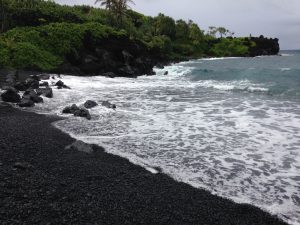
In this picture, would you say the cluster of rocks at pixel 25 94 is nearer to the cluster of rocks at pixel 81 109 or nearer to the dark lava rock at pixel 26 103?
the dark lava rock at pixel 26 103

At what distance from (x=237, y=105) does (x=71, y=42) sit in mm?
25045

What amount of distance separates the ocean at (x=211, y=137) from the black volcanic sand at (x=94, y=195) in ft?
2.65

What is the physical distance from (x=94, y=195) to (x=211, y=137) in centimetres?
734

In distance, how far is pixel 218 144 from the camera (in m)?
13.5

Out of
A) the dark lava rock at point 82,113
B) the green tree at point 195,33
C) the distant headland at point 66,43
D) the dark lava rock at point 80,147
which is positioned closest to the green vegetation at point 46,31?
the distant headland at point 66,43

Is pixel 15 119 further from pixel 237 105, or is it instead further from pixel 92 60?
pixel 92 60

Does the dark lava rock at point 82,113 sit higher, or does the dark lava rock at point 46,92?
the dark lava rock at point 46,92

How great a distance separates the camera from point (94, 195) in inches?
332

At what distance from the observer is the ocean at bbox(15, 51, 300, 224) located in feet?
32.1

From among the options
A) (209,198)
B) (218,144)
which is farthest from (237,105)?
(209,198)

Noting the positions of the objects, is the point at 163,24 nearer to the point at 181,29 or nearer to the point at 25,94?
the point at 181,29

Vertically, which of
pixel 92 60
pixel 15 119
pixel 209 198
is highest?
pixel 92 60

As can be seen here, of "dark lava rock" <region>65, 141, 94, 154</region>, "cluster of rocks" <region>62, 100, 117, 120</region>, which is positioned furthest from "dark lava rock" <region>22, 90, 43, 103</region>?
"dark lava rock" <region>65, 141, 94, 154</region>

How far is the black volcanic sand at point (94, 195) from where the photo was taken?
739 centimetres
